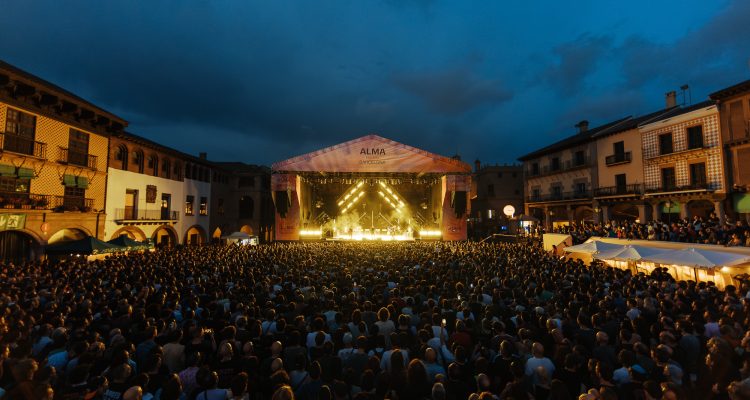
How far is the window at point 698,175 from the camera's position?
2222 centimetres

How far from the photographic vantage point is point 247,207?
41875mm

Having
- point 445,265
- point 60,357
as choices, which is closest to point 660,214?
point 445,265

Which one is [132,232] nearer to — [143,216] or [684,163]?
[143,216]

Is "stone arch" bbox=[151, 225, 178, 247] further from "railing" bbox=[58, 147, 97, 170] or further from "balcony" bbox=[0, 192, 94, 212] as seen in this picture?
"railing" bbox=[58, 147, 97, 170]

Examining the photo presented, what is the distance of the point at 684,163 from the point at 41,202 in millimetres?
40591

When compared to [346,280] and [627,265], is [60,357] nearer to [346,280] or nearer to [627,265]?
[346,280]

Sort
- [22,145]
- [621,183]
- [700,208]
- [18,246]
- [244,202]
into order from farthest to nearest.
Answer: [244,202], [621,183], [700,208], [18,246], [22,145]

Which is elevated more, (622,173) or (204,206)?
(622,173)

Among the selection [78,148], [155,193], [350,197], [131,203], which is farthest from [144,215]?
[350,197]

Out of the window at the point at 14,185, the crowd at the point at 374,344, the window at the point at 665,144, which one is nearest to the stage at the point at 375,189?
the window at the point at 665,144

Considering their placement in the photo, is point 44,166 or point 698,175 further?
point 698,175

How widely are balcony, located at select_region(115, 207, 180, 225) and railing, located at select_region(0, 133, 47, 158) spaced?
6.66 m

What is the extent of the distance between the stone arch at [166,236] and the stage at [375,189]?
9.77m

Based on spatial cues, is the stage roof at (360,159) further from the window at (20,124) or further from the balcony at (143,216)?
the window at (20,124)
